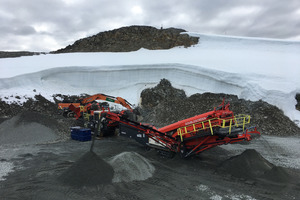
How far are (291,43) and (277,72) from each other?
9640 mm

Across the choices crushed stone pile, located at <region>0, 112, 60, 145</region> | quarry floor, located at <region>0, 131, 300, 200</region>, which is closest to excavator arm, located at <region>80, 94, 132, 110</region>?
crushed stone pile, located at <region>0, 112, 60, 145</region>

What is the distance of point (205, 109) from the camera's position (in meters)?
15.1

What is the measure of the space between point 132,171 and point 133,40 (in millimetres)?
28637

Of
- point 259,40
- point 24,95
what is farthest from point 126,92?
point 259,40

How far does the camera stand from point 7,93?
16016 mm

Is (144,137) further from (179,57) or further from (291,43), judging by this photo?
(291,43)

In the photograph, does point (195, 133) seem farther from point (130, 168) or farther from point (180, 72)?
point (180, 72)

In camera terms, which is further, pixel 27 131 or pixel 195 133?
pixel 27 131

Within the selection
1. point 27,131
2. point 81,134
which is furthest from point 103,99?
point 27,131

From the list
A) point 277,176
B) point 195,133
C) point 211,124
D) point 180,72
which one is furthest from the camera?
point 180,72

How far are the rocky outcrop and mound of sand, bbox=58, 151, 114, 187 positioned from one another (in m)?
25.9

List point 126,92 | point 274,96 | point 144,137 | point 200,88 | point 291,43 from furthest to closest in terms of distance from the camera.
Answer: point 291,43 → point 126,92 → point 200,88 → point 274,96 → point 144,137

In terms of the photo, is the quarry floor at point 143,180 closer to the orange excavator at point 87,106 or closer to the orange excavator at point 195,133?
the orange excavator at point 195,133

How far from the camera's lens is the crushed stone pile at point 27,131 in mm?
10027
